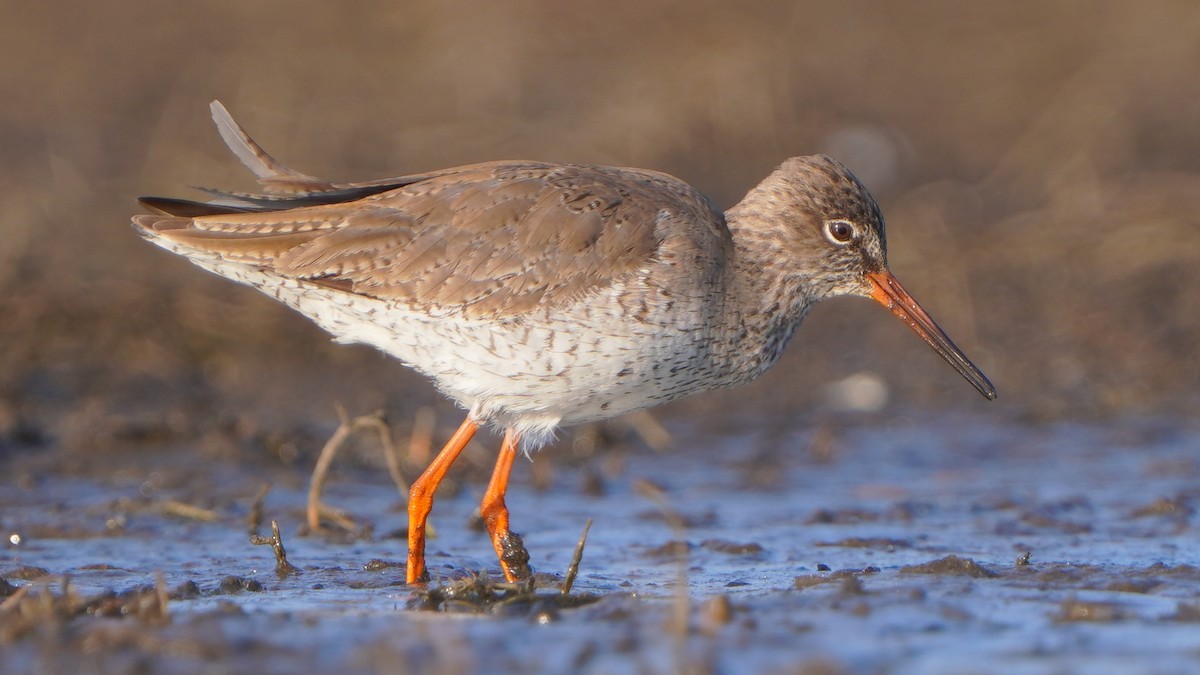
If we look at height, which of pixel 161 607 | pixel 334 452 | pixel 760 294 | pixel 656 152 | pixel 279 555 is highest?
pixel 656 152

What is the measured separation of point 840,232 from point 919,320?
0.59 meters

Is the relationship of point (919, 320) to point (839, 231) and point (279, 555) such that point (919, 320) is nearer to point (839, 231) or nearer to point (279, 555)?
point (839, 231)

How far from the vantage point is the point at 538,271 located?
20.0 ft

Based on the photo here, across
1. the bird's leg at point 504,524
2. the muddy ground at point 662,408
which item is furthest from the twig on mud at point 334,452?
the bird's leg at point 504,524

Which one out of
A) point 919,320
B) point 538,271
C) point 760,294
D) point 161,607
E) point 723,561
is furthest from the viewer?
point 919,320

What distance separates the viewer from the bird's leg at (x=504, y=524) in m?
6.29

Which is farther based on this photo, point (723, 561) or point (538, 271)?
point (723, 561)

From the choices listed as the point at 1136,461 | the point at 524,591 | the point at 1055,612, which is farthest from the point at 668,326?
the point at 1136,461

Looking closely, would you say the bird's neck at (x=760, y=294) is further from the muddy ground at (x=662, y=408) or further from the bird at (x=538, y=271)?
the muddy ground at (x=662, y=408)

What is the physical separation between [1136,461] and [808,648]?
14.3 feet

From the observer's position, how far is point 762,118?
13.9 metres

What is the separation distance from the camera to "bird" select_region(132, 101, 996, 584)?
6.03m

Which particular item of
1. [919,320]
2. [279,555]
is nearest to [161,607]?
[279,555]

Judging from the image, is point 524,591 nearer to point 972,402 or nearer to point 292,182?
point 292,182
